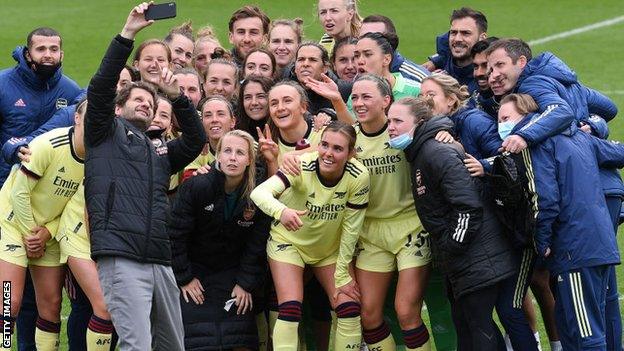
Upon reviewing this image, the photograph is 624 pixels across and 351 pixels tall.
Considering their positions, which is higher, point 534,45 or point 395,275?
point 534,45

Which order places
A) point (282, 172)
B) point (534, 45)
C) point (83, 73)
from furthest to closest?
1. point (534, 45)
2. point (83, 73)
3. point (282, 172)

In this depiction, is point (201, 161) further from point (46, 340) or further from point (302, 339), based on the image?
Result: point (46, 340)

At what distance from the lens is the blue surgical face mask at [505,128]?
9.14m

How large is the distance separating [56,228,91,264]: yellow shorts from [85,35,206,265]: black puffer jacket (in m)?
0.96

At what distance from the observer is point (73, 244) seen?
9.54 m

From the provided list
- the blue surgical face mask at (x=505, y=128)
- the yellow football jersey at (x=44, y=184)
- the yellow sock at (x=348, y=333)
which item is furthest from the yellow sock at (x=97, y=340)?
the blue surgical face mask at (x=505, y=128)

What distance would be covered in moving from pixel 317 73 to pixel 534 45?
11382 mm

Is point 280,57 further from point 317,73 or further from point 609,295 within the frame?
point 609,295

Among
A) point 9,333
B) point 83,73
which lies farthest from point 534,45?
point 9,333

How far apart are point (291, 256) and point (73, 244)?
1.48m

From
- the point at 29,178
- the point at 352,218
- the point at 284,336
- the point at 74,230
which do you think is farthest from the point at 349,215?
the point at 29,178

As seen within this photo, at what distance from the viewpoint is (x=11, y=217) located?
9648 mm

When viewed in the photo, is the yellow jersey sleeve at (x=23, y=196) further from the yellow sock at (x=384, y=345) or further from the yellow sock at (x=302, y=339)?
the yellow sock at (x=384, y=345)

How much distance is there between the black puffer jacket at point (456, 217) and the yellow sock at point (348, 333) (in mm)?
722
